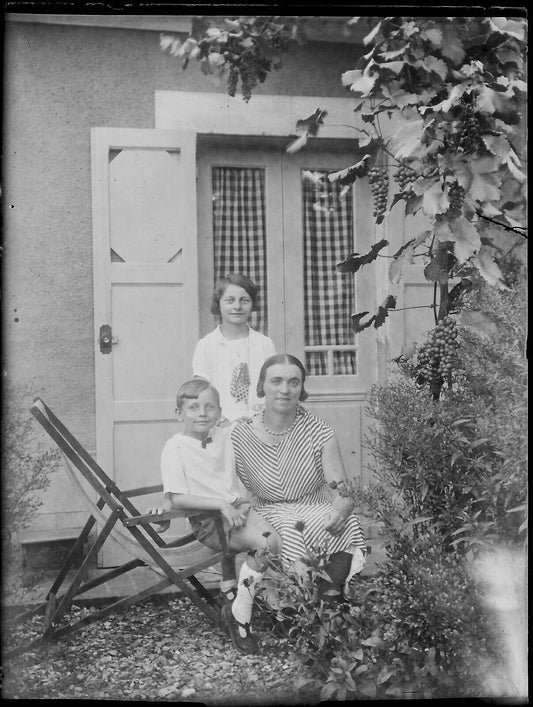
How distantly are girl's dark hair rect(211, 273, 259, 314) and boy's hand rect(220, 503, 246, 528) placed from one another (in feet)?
2.80

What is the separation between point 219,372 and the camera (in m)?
3.08

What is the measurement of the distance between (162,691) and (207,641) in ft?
0.90

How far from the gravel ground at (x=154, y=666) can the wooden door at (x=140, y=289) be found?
16.8 inches

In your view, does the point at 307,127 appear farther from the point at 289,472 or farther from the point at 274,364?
the point at 289,472

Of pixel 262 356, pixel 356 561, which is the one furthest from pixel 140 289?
pixel 356 561

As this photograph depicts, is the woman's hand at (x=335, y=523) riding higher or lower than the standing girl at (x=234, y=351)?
lower

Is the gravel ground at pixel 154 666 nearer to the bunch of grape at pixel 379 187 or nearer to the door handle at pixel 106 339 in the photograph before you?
the door handle at pixel 106 339

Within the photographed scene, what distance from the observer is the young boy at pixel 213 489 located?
9.80 ft

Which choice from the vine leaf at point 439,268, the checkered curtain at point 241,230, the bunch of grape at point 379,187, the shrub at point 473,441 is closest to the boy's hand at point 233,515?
the shrub at point 473,441

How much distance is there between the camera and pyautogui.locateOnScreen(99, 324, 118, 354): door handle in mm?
3246

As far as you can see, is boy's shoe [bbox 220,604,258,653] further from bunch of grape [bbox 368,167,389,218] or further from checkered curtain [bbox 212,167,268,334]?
bunch of grape [bbox 368,167,389,218]

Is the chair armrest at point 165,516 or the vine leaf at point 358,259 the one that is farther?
the vine leaf at point 358,259

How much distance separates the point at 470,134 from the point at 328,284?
91cm

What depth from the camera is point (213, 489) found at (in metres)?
3.04
